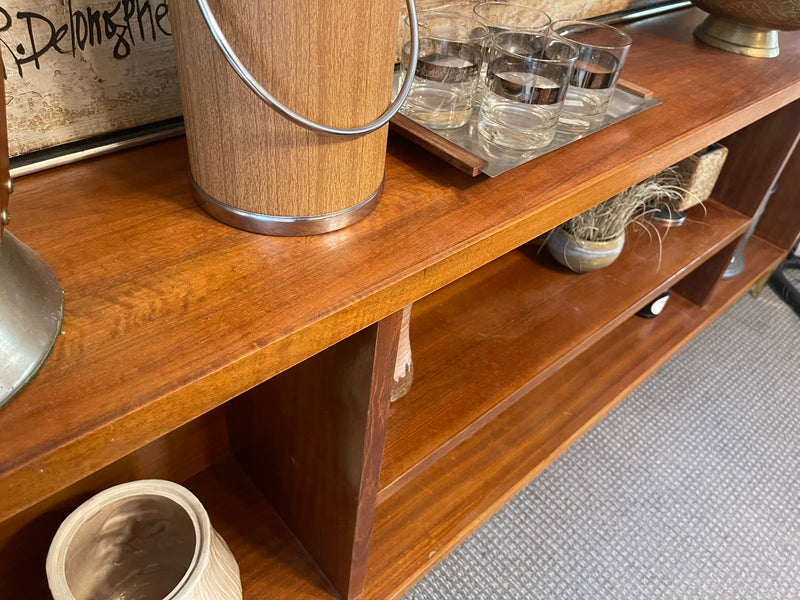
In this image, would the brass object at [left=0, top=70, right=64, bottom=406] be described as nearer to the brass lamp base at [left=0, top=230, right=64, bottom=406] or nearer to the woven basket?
the brass lamp base at [left=0, top=230, right=64, bottom=406]

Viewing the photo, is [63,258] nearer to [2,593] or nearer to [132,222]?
[132,222]

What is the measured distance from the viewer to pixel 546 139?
0.61 m

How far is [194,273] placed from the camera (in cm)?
43

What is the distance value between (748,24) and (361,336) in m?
0.78

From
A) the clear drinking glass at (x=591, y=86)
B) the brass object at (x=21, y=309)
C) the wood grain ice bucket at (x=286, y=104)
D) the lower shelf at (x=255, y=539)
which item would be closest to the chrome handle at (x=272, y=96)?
the wood grain ice bucket at (x=286, y=104)

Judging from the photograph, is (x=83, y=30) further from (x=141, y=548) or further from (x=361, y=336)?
(x=141, y=548)

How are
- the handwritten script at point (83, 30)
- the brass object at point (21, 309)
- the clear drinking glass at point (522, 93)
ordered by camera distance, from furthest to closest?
the clear drinking glass at point (522, 93), the handwritten script at point (83, 30), the brass object at point (21, 309)

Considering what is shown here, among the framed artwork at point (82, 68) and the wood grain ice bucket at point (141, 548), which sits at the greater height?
the framed artwork at point (82, 68)

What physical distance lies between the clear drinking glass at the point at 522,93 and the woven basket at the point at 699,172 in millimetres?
549

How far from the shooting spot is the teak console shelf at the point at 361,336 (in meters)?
0.38

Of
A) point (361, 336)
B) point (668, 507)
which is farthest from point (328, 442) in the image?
point (668, 507)

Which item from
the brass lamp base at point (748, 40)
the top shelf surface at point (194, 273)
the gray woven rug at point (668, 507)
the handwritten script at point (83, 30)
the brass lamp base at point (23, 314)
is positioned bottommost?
the gray woven rug at point (668, 507)

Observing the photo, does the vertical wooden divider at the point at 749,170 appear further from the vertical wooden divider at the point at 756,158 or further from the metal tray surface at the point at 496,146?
the metal tray surface at the point at 496,146

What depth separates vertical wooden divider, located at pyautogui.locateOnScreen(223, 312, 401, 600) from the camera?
53cm
